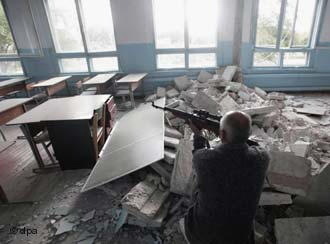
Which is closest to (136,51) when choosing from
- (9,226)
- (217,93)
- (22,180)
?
(217,93)

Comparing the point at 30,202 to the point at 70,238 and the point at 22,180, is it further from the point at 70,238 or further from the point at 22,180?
the point at 70,238

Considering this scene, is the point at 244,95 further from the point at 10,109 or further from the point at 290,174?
the point at 10,109

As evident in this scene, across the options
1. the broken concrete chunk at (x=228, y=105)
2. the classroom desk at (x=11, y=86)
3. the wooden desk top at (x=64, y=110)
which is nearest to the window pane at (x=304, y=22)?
the broken concrete chunk at (x=228, y=105)

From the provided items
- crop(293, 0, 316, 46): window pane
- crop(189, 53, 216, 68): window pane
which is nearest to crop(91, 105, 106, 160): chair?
crop(189, 53, 216, 68): window pane

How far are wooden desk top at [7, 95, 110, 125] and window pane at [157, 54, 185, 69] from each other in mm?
2890

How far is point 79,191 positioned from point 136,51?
4113 millimetres

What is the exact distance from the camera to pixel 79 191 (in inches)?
98.6

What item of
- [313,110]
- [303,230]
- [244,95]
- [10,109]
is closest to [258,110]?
[244,95]

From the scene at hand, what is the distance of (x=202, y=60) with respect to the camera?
5.77 metres

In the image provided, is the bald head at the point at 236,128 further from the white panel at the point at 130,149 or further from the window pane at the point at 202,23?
the window pane at the point at 202,23

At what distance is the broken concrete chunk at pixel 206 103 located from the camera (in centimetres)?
350

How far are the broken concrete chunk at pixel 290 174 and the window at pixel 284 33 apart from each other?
169 inches

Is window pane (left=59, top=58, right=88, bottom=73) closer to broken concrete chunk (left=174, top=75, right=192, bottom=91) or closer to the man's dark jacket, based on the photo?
broken concrete chunk (left=174, top=75, right=192, bottom=91)

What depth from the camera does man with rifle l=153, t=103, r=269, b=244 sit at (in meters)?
1.09
